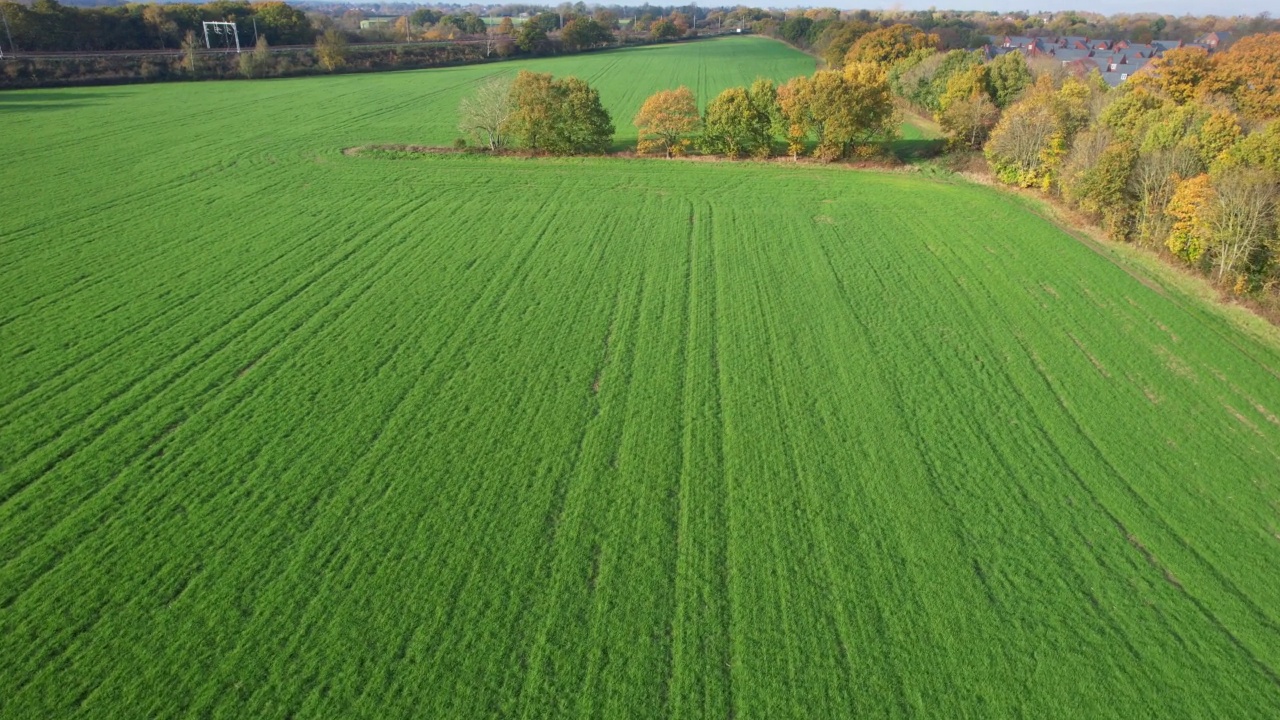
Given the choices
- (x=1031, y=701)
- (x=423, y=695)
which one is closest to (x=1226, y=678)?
(x=1031, y=701)

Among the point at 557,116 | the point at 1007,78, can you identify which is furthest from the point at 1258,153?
the point at 557,116

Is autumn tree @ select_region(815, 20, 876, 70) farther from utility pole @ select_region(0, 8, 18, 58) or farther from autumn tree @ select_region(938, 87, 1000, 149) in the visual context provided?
utility pole @ select_region(0, 8, 18, 58)

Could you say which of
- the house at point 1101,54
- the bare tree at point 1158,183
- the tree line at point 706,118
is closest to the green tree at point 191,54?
the tree line at point 706,118

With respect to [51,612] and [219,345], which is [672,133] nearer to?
[219,345]

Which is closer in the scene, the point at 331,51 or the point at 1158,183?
the point at 1158,183

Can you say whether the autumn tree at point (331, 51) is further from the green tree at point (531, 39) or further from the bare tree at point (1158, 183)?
the bare tree at point (1158, 183)

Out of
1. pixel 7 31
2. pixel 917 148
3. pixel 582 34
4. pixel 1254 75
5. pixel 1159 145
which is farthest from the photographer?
pixel 582 34

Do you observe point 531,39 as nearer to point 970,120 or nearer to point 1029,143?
point 970,120
